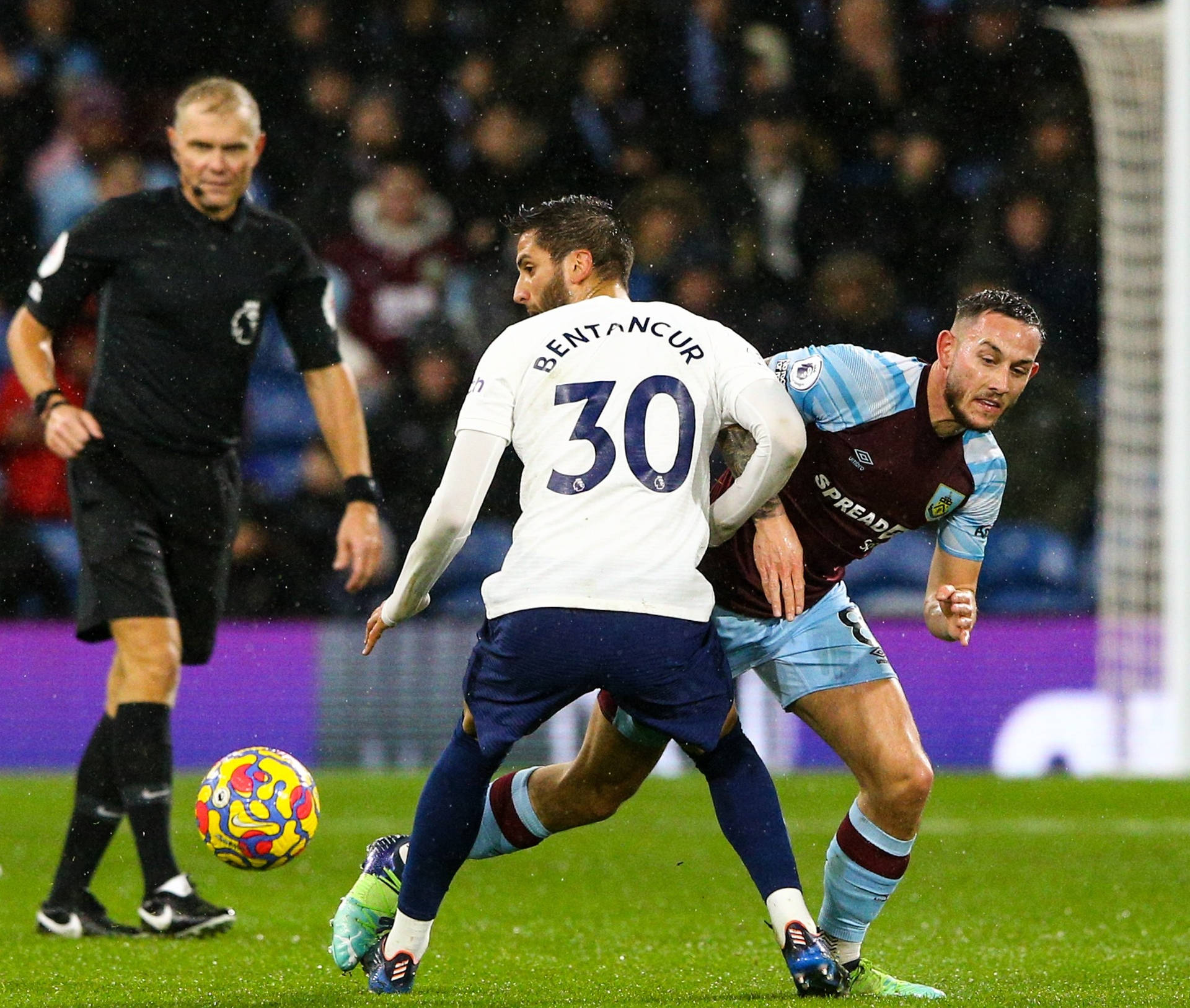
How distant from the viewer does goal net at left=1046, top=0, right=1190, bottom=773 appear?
977 centimetres

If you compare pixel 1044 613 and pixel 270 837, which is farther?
pixel 1044 613

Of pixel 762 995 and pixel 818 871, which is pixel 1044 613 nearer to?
pixel 818 871

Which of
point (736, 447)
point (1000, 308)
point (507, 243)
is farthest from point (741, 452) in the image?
point (507, 243)

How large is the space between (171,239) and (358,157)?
6170mm

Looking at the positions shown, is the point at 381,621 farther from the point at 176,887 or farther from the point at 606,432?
the point at 176,887

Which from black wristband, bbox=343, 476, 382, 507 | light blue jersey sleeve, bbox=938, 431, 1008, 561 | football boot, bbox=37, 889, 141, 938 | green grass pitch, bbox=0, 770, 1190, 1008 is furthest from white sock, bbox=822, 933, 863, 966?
football boot, bbox=37, 889, 141, 938

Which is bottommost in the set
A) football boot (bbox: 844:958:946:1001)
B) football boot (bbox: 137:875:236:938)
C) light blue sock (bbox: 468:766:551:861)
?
football boot (bbox: 137:875:236:938)

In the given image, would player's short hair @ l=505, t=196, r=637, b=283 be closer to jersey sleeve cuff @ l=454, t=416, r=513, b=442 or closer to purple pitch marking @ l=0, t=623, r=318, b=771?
jersey sleeve cuff @ l=454, t=416, r=513, b=442

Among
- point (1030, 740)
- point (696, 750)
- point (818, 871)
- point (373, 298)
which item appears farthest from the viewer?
point (373, 298)

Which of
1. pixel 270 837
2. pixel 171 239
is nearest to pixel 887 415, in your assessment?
pixel 270 837

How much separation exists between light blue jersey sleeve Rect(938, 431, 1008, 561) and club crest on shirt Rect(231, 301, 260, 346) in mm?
2064

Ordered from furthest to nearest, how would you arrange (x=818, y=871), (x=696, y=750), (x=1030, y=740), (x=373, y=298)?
1. (x=373, y=298)
2. (x=1030, y=740)
3. (x=818, y=871)
4. (x=696, y=750)

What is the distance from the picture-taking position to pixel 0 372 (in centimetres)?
1123

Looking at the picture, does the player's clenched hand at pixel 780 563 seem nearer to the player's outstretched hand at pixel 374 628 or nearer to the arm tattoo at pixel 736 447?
the arm tattoo at pixel 736 447
